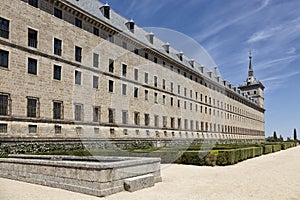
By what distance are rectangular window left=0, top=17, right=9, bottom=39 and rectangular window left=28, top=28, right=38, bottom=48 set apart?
199 centimetres

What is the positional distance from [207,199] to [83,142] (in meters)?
19.2

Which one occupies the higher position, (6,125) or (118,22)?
(118,22)

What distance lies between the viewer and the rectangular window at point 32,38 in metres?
22.9

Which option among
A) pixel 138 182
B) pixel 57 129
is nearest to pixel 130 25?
pixel 57 129

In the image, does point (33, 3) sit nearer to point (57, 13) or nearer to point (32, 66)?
point (57, 13)

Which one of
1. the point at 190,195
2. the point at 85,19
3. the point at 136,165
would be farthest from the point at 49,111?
the point at 190,195

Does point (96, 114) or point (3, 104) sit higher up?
point (3, 104)

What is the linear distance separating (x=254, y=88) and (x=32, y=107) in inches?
3699

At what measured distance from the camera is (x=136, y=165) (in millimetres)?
10219

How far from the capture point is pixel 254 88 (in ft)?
339

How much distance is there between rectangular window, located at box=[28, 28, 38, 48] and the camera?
22.9 m

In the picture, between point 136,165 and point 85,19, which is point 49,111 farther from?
point 136,165

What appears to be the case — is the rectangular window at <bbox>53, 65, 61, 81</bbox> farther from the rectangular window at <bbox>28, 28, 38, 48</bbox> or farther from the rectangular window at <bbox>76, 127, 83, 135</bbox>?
the rectangular window at <bbox>76, 127, 83, 135</bbox>

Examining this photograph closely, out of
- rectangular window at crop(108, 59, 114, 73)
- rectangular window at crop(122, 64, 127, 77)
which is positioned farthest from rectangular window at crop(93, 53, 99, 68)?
rectangular window at crop(122, 64, 127, 77)
